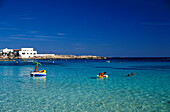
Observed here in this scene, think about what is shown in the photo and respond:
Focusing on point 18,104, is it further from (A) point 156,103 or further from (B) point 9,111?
(A) point 156,103

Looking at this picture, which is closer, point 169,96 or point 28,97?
point 28,97

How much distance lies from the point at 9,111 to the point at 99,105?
763 cm

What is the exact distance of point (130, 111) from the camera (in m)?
14.8

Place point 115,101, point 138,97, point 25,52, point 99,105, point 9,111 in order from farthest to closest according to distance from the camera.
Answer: point 25,52, point 138,97, point 115,101, point 99,105, point 9,111

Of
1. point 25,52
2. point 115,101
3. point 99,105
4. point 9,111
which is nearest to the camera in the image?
point 9,111

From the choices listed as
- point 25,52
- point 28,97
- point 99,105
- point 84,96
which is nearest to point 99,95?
point 84,96

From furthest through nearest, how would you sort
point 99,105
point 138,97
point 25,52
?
1. point 25,52
2. point 138,97
3. point 99,105

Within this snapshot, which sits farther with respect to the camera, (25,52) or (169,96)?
(25,52)

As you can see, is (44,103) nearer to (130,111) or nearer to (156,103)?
(130,111)

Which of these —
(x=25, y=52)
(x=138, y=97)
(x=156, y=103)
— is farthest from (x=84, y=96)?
(x=25, y=52)

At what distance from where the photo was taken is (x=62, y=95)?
1967cm

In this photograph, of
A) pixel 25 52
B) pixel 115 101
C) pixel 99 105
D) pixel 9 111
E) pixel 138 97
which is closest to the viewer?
pixel 9 111

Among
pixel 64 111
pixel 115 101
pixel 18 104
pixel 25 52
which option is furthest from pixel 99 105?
pixel 25 52

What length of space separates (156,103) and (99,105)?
5607mm
